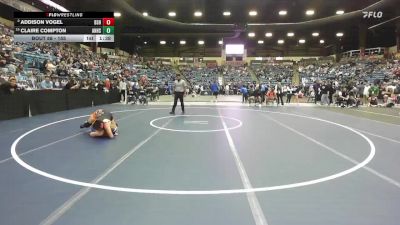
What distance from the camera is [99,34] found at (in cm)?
1336

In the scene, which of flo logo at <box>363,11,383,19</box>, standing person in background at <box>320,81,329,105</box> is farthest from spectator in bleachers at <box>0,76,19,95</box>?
flo logo at <box>363,11,383,19</box>

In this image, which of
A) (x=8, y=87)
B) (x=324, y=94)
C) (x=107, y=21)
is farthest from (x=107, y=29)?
(x=324, y=94)

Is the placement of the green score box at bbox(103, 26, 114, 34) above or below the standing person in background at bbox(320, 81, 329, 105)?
above

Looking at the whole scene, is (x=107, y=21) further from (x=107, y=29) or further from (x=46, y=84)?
(x=46, y=84)

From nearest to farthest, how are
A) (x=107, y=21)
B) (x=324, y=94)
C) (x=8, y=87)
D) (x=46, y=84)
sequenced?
(x=8, y=87)
(x=107, y=21)
(x=46, y=84)
(x=324, y=94)

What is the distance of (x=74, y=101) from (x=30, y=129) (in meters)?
7.48

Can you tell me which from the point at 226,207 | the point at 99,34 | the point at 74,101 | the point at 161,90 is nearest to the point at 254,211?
the point at 226,207
